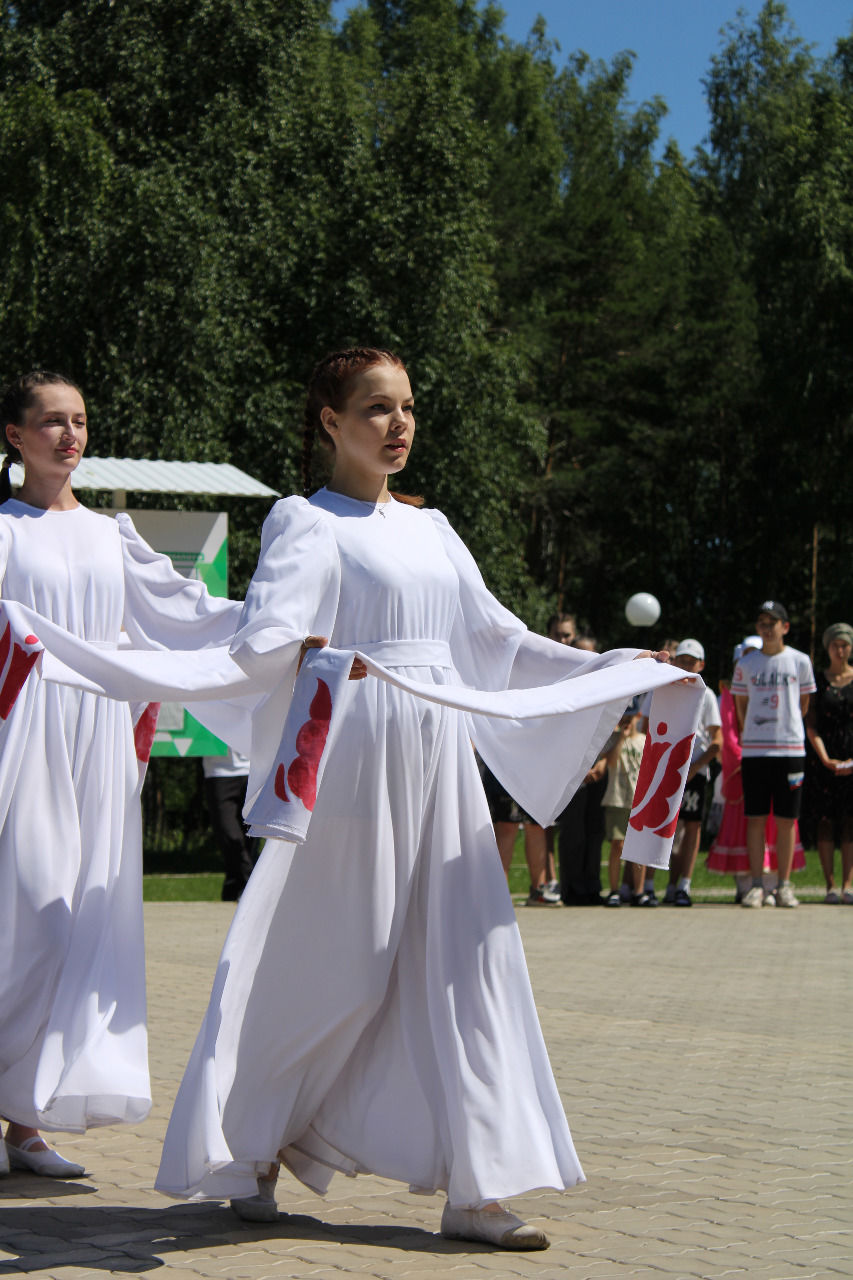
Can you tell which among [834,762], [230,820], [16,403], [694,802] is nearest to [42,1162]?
[16,403]

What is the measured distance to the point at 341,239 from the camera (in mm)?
32906

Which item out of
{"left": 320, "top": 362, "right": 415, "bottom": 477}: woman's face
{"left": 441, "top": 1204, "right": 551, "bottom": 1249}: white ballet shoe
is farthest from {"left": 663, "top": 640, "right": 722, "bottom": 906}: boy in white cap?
{"left": 441, "top": 1204, "right": 551, "bottom": 1249}: white ballet shoe

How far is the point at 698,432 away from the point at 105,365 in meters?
22.1

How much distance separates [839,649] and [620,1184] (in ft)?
34.5

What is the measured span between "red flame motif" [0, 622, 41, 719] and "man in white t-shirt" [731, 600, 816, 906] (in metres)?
9.71

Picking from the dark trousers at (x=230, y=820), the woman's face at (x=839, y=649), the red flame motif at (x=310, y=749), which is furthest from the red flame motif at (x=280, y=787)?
the woman's face at (x=839, y=649)

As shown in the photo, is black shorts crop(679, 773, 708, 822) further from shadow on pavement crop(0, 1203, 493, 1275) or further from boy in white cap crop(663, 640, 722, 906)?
shadow on pavement crop(0, 1203, 493, 1275)

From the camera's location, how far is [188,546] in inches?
580

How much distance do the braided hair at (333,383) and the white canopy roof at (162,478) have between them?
8.86 m

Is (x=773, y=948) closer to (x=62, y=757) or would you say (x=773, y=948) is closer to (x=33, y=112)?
(x=62, y=757)

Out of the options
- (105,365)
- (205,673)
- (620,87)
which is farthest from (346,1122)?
(620,87)

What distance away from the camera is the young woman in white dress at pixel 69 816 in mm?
5086

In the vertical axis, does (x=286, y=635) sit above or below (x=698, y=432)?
below

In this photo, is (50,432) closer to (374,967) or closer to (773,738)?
(374,967)
